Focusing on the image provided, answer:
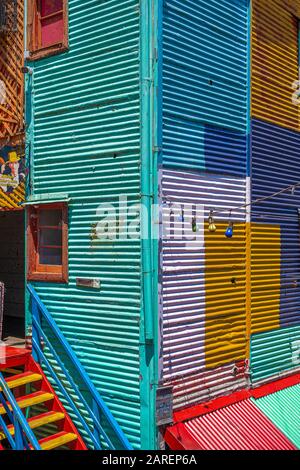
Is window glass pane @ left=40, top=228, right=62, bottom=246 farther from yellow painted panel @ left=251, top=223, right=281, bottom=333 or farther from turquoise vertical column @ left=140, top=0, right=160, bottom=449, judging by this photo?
yellow painted panel @ left=251, top=223, right=281, bottom=333

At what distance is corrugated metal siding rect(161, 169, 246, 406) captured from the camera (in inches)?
326

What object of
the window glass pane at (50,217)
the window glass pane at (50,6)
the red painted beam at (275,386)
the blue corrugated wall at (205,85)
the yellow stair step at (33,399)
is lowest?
the red painted beam at (275,386)

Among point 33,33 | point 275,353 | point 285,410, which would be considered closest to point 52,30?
point 33,33

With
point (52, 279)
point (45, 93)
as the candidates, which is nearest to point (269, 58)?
point (45, 93)

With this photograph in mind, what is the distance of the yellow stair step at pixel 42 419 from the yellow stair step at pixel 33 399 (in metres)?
0.24

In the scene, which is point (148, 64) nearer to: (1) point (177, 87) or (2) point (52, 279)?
(1) point (177, 87)

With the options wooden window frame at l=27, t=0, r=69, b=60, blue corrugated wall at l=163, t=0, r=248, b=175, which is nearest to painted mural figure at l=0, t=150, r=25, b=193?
wooden window frame at l=27, t=0, r=69, b=60

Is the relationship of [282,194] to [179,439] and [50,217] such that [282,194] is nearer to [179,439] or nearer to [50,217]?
[50,217]

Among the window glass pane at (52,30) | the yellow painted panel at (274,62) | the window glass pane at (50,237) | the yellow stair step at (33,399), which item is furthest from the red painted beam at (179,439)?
the window glass pane at (52,30)

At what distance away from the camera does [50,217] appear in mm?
9852

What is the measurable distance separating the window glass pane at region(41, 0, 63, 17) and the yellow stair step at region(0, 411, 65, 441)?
7.16 metres

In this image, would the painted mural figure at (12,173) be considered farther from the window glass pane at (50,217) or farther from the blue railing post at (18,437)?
the blue railing post at (18,437)

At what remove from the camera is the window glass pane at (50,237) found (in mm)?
9758
